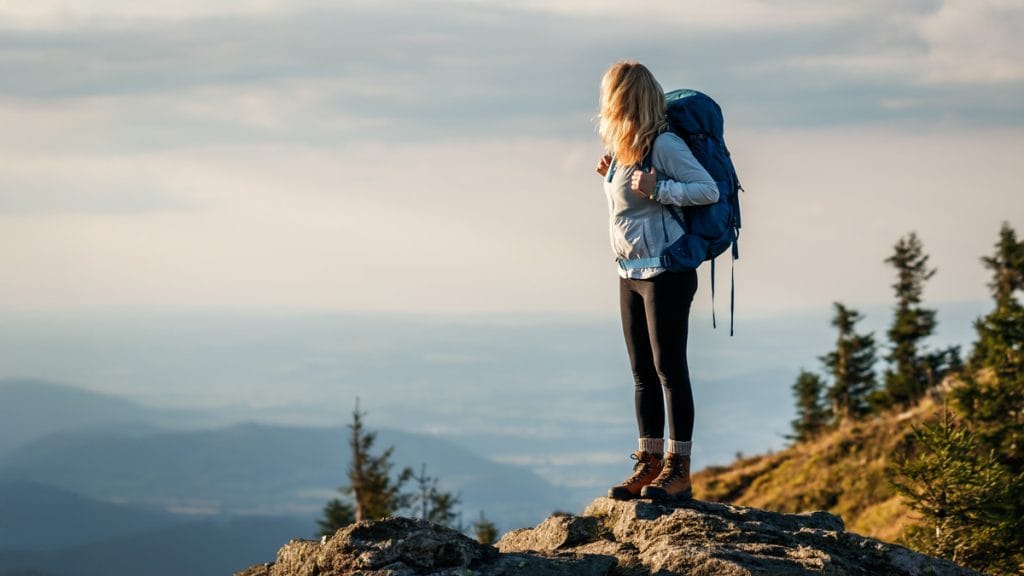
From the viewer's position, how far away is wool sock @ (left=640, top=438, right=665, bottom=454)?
866cm

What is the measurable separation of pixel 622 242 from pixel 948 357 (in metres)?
57.2

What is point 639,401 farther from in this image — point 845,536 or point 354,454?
point 354,454

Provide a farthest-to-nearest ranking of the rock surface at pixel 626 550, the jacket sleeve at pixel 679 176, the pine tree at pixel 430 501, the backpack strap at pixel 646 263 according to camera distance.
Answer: the pine tree at pixel 430 501
the backpack strap at pixel 646 263
the jacket sleeve at pixel 679 176
the rock surface at pixel 626 550

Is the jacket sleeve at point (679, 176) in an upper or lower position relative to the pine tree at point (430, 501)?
lower

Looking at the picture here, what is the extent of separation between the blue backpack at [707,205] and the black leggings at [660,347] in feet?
0.56

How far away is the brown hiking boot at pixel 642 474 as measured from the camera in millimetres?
8703

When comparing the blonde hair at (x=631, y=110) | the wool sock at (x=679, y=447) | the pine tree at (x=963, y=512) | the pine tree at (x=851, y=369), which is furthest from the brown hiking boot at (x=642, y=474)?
the pine tree at (x=851, y=369)

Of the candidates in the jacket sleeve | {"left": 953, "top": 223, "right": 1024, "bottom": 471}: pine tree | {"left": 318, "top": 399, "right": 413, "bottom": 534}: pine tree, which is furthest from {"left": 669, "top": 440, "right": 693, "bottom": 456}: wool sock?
{"left": 318, "top": 399, "right": 413, "bottom": 534}: pine tree

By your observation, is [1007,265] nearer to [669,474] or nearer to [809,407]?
[809,407]

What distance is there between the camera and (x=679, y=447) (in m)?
Result: 8.45

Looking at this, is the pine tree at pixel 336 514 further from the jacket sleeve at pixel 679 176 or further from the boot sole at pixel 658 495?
the jacket sleeve at pixel 679 176

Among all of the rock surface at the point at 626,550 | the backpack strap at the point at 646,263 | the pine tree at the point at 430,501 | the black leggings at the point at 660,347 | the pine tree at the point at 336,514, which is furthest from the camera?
the pine tree at the point at 336,514

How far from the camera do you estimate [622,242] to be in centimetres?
820

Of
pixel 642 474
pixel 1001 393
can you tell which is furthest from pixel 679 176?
pixel 1001 393
